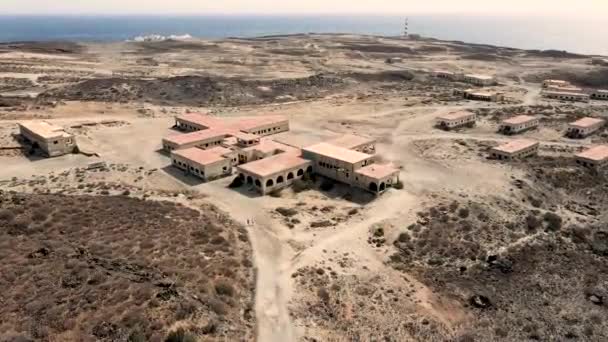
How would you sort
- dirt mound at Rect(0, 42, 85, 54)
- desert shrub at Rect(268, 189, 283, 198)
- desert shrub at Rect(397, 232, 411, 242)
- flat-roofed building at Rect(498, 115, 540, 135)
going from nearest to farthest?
desert shrub at Rect(397, 232, 411, 242) < desert shrub at Rect(268, 189, 283, 198) < flat-roofed building at Rect(498, 115, 540, 135) < dirt mound at Rect(0, 42, 85, 54)

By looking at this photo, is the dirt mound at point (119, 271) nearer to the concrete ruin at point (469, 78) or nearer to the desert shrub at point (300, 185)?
the desert shrub at point (300, 185)

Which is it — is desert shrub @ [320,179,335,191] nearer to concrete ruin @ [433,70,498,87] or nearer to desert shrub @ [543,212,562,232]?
desert shrub @ [543,212,562,232]

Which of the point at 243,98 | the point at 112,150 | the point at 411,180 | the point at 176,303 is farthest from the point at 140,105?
the point at 176,303

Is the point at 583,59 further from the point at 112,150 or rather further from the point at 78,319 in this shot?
the point at 78,319

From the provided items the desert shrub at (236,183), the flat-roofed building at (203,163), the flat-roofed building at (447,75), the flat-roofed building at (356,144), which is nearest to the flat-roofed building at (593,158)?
the flat-roofed building at (356,144)

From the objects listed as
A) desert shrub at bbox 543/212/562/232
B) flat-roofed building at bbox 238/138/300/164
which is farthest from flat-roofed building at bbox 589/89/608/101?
flat-roofed building at bbox 238/138/300/164

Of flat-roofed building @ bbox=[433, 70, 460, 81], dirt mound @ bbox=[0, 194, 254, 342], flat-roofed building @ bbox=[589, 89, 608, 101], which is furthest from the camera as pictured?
flat-roofed building @ bbox=[433, 70, 460, 81]
